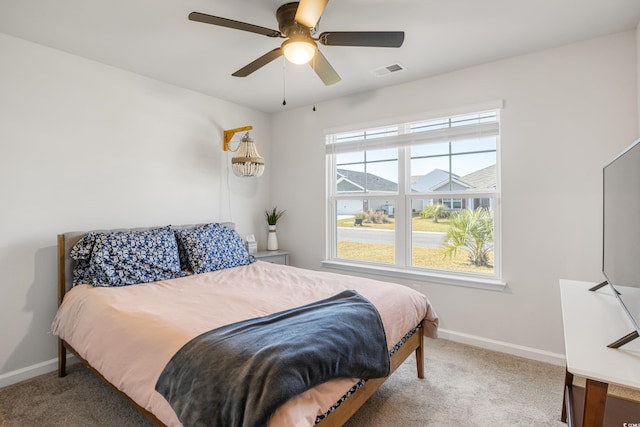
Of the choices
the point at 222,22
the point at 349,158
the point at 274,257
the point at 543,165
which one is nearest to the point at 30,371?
the point at 274,257

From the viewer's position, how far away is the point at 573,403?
1.61m

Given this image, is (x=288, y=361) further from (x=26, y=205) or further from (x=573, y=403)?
(x=26, y=205)

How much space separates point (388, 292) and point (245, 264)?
1.53 metres

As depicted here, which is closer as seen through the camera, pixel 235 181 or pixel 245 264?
pixel 245 264

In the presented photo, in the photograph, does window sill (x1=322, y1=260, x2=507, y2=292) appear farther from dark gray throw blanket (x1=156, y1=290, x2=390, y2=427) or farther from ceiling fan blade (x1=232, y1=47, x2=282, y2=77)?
ceiling fan blade (x1=232, y1=47, x2=282, y2=77)

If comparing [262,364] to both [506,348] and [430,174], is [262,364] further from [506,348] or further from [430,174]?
[430,174]

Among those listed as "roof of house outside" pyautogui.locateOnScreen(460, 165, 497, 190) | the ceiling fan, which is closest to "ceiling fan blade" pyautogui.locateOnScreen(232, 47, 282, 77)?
the ceiling fan

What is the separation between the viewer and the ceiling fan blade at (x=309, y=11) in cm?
154

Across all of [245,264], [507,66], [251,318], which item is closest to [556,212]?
[507,66]

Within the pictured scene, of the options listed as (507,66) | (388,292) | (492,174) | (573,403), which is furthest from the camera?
(492,174)

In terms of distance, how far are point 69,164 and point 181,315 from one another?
184cm

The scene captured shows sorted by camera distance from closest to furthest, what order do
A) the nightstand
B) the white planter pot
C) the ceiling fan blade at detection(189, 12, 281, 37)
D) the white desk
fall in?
the white desk
the ceiling fan blade at detection(189, 12, 281, 37)
the nightstand
the white planter pot

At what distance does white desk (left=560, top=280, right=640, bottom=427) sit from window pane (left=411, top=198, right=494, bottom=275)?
1234 mm

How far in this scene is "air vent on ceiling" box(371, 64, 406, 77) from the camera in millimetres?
2842
